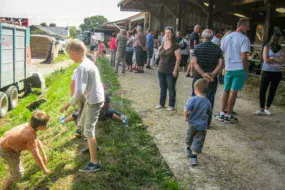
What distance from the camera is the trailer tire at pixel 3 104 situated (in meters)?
7.98

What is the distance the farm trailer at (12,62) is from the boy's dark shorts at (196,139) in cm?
532

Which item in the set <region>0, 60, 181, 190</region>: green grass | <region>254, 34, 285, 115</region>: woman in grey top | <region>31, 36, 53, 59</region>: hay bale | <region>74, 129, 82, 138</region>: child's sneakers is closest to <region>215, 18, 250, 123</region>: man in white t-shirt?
<region>254, 34, 285, 115</region>: woman in grey top

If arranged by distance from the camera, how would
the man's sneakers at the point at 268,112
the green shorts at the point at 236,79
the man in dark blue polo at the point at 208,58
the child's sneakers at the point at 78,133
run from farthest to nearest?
the man's sneakers at the point at 268,112 → the green shorts at the point at 236,79 → the man in dark blue polo at the point at 208,58 → the child's sneakers at the point at 78,133

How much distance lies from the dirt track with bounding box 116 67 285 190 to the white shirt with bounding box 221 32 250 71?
3.57 ft

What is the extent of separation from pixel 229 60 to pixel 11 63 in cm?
562

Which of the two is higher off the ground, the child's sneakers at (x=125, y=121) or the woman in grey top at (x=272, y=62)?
the woman in grey top at (x=272, y=62)

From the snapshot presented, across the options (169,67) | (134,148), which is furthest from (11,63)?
(134,148)

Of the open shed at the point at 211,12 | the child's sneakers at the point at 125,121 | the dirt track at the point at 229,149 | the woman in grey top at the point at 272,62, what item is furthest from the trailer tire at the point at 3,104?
the open shed at the point at 211,12

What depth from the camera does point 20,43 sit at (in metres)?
9.38

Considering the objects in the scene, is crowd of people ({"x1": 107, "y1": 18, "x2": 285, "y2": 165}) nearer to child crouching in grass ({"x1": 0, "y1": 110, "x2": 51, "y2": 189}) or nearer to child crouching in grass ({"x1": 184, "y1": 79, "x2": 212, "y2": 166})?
child crouching in grass ({"x1": 184, "y1": 79, "x2": 212, "y2": 166})

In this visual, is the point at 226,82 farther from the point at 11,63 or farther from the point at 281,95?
the point at 11,63

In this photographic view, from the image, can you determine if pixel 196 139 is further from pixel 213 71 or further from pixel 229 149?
pixel 213 71

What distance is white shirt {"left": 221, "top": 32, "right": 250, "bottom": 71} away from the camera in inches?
227

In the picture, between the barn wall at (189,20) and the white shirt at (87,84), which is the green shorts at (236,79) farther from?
the barn wall at (189,20)
